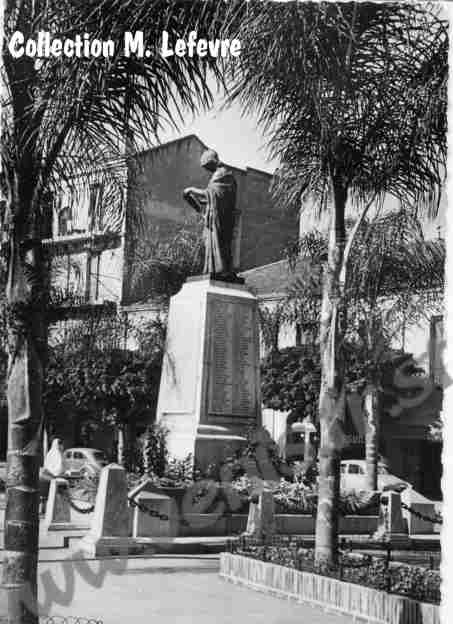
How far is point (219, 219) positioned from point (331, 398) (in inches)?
272

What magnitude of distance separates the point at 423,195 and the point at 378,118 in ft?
3.60

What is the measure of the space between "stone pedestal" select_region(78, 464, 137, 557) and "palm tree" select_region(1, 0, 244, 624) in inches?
237

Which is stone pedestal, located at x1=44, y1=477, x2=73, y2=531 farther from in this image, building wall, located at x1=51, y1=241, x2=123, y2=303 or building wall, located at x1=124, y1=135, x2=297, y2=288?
building wall, located at x1=124, y1=135, x2=297, y2=288

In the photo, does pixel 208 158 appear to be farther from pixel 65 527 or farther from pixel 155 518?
pixel 65 527

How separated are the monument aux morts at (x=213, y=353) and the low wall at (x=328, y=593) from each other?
4614 mm

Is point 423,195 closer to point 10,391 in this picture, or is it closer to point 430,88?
point 430,88

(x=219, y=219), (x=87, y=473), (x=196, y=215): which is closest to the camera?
(x=219, y=219)

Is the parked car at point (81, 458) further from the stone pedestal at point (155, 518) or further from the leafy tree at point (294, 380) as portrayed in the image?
the stone pedestal at point (155, 518)

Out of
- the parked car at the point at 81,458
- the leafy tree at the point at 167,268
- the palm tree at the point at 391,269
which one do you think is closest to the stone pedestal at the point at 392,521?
the palm tree at the point at 391,269

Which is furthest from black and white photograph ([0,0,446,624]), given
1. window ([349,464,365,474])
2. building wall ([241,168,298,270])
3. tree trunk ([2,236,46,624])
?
building wall ([241,168,298,270])

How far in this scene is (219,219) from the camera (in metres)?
16.5

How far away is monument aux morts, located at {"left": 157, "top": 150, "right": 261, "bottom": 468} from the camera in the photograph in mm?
15344

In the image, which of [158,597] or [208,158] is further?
[208,158]

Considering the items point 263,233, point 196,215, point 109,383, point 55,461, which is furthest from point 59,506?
point 263,233
